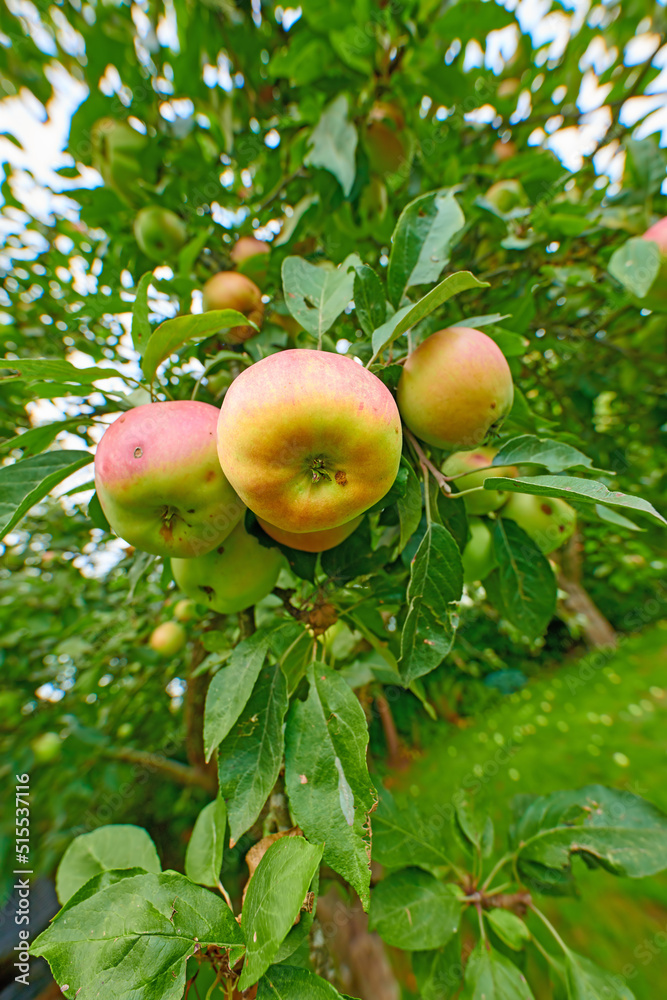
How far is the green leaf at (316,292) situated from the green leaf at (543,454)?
37cm

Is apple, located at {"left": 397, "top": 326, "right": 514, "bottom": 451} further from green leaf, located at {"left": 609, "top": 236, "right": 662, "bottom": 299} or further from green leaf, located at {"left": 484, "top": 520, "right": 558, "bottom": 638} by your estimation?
green leaf, located at {"left": 609, "top": 236, "right": 662, "bottom": 299}

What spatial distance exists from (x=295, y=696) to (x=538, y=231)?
1.41 meters

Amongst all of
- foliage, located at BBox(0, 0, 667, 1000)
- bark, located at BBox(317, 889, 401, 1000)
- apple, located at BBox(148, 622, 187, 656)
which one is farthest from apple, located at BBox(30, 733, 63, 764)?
bark, located at BBox(317, 889, 401, 1000)

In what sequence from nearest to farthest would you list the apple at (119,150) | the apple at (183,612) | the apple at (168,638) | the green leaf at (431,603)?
the green leaf at (431,603), the apple at (119,150), the apple at (183,612), the apple at (168,638)

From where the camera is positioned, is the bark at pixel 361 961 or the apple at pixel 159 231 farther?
the bark at pixel 361 961

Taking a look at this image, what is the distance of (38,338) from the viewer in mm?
2088

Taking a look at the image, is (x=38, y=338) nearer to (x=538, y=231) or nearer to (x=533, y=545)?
(x=538, y=231)

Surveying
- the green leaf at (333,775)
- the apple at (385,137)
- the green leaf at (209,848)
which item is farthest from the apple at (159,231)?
the green leaf at (209,848)

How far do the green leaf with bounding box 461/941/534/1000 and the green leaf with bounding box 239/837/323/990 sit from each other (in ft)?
2.23

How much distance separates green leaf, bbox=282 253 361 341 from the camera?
813 mm

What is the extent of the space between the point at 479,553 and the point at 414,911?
751 millimetres

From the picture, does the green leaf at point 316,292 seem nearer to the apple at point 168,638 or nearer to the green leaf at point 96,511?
the green leaf at point 96,511

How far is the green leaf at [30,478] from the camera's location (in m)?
0.75

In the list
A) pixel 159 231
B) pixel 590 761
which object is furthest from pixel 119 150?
pixel 590 761
